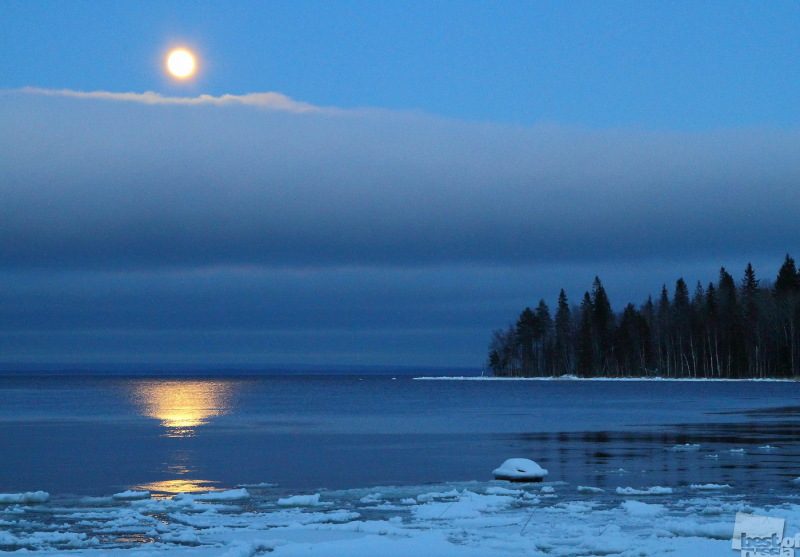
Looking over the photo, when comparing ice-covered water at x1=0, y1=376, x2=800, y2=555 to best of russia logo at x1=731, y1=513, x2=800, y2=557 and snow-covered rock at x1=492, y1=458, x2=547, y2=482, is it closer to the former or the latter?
best of russia logo at x1=731, y1=513, x2=800, y2=557

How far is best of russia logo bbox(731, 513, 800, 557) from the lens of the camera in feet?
50.4

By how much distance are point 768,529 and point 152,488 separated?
53.1 ft

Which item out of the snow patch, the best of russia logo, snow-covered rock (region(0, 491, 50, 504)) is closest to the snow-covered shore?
the snow patch

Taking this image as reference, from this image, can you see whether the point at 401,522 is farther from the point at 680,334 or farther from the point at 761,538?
the point at 680,334

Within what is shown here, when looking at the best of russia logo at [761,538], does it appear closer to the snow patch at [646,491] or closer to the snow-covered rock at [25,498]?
the snow patch at [646,491]

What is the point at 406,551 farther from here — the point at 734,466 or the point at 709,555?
the point at 734,466

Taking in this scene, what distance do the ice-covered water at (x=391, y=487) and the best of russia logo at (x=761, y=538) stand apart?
0.31m

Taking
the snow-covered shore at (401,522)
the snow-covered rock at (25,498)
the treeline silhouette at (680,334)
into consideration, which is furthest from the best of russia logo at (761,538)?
the treeline silhouette at (680,334)

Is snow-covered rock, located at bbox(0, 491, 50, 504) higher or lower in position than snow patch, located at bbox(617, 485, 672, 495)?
higher

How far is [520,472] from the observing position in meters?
25.7

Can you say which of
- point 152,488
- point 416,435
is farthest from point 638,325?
point 152,488

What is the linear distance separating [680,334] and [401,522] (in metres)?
135

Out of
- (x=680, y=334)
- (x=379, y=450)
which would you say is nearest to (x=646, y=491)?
(x=379, y=450)

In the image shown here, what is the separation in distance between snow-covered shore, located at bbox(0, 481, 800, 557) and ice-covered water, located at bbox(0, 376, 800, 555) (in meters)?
0.06
